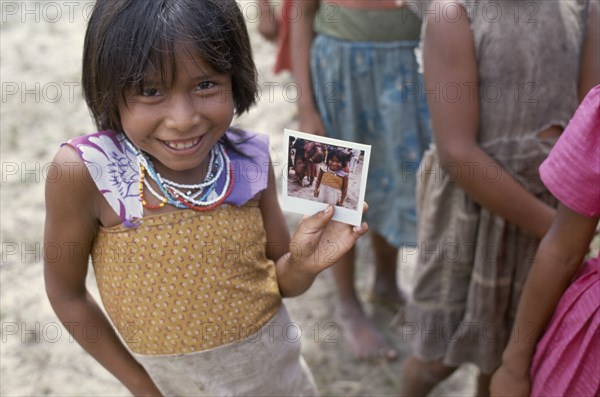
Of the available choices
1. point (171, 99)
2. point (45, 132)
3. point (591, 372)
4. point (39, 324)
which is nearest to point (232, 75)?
point (171, 99)

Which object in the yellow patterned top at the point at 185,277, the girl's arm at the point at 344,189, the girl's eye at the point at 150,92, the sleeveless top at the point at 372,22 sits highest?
the sleeveless top at the point at 372,22

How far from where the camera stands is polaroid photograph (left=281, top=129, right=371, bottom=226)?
1.18 meters

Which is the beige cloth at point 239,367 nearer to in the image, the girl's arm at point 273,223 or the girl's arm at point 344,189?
the girl's arm at point 273,223

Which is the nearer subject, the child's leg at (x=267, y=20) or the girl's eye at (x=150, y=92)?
the girl's eye at (x=150, y=92)

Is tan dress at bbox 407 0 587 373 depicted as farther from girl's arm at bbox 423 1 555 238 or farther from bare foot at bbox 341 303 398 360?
bare foot at bbox 341 303 398 360

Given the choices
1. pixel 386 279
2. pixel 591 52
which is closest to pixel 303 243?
pixel 591 52

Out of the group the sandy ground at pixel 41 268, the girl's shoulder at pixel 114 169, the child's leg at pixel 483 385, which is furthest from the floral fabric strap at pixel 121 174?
the sandy ground at pixel 41 268

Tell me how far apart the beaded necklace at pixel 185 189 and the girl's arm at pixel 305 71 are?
0.82 m

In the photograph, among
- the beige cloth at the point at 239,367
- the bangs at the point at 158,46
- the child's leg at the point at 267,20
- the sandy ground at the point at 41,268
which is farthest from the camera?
the child's leg at the point at 267,20

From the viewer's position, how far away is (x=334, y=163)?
1189 millimetres

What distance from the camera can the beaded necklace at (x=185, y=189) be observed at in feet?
4.24

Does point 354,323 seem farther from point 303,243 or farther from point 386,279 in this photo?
point 303,243

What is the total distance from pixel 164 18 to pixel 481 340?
112 cm

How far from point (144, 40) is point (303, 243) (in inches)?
17.8
